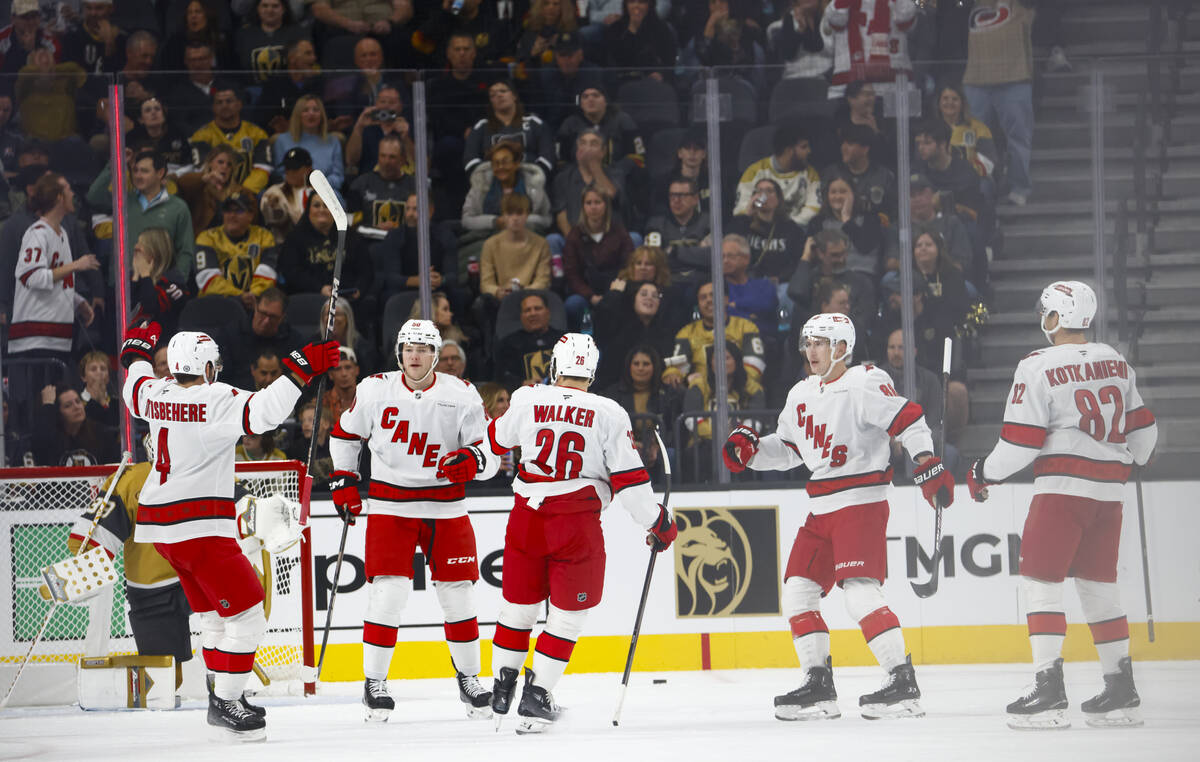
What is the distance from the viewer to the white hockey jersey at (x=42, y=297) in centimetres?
632

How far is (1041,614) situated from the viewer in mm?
4859

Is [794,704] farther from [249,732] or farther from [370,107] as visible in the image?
[370,107]

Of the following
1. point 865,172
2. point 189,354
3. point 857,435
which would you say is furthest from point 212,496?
point 865,172

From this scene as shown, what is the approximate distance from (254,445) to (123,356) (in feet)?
5.24

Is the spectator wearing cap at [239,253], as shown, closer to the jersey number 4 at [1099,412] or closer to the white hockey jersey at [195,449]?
the white hockey jersey at [195,449]

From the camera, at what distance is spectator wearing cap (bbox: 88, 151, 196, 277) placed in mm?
6414

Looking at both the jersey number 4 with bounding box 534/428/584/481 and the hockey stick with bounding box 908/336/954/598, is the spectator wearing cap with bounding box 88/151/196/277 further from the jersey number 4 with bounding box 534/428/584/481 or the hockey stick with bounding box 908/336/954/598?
the hockey stick with bounding box 908/336/954/598

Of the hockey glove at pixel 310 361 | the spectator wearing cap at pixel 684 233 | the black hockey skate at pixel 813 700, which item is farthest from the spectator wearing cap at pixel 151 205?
the black hockey skate at pixel 813 700

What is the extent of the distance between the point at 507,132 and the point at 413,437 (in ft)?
7.51

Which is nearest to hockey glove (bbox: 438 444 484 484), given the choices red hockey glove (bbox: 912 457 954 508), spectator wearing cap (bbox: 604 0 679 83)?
red hockey glove (bbox: 912 457 954 508)

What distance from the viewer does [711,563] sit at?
670 centimetres

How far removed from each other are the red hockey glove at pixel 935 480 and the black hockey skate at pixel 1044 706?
0.69 metres

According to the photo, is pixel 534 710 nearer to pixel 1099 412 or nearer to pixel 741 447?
pixel 741 447

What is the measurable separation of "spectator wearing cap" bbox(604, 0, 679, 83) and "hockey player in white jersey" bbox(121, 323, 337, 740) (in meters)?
3.77
